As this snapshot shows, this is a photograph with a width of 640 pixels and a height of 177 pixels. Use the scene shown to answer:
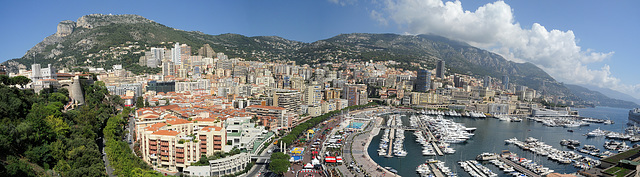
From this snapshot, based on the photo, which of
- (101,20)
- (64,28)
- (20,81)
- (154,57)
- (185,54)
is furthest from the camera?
(101,20)

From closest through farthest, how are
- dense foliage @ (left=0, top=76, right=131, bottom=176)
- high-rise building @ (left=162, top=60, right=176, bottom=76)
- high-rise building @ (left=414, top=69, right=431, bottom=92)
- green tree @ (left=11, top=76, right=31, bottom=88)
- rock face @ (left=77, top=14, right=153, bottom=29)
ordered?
dense foliage @ (left=0, top=76, right=131, bottom=176)
green tree @ (left=11, top=76, right=31, bottom=88)
high-rise building @ (left=162, top=60, right=176, bottom=76)
high-rise building @ (left=414, top=69, right=431, bottom=92)
rock face @ (left=77, top=14, right=153, bottom=29)

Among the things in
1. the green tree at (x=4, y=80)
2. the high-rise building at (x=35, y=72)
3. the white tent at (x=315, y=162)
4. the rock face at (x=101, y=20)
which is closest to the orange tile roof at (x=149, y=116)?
the green tree at (x=4, y=80)

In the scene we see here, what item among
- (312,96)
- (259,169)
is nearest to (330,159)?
(259,169)

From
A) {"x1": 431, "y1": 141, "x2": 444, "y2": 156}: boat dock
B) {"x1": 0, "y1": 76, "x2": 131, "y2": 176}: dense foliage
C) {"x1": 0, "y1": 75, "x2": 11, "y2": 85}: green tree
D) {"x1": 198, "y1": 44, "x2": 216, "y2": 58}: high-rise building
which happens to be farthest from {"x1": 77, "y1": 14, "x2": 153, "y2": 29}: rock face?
{"x1": 431, "y1": 141, "x2": 444, "y2": 156}: boat dock

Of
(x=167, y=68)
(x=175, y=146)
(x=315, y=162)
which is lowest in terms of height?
(x=315, y=162)

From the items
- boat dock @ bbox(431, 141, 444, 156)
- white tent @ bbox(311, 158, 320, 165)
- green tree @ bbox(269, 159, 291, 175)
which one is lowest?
boat dock @ bbox(431, 141, 444, 156)

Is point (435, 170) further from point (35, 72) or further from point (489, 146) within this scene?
point (35, 72)

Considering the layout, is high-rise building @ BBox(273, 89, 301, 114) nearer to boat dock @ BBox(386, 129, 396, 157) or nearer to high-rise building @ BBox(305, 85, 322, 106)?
high-rise building @ BBox(305, 85, 322, 106)
